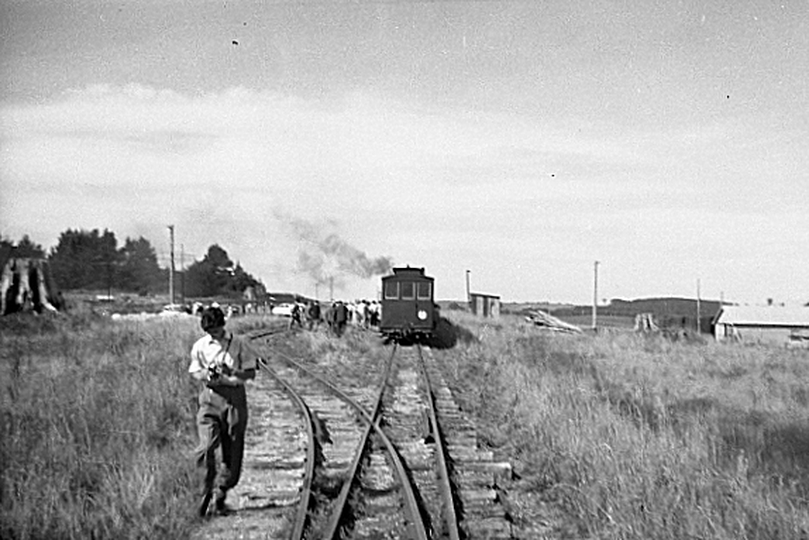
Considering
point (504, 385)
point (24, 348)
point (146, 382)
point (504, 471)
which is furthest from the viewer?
point (24, 348)

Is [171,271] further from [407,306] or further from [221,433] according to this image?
[221,433]

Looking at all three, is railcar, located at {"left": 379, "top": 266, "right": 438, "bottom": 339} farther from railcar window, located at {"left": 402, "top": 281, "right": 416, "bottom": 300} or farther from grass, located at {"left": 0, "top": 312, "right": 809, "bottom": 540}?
grass, located at {"left": 0, "top": 312, "right": 809, "bottom": 540}

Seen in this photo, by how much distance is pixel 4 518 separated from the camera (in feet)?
20.3

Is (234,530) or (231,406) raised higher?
(231,406)

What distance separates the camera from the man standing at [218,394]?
267 inches

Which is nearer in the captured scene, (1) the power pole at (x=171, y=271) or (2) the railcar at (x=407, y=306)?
(2) the railcar at (x=407, y=306)

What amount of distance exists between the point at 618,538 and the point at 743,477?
1.98 m

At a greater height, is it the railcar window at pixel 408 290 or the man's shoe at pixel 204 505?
the railcar window at pixel 408 290

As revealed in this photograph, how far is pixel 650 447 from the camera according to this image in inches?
349

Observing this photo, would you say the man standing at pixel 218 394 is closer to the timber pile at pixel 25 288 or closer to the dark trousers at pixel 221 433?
the dark trousers at pixel 221 433

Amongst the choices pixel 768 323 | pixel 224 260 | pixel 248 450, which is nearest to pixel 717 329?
pixel 768 323

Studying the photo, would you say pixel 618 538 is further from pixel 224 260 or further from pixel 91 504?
pixel 224 260

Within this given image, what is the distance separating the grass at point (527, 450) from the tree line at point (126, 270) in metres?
55.8

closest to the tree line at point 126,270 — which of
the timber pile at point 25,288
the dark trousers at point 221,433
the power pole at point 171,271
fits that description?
the power pole at point 171,271
